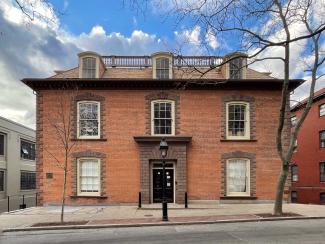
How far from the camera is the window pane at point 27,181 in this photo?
4300 cm

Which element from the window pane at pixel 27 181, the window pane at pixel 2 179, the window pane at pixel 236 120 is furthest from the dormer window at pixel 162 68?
the window pane at pixel 27 181

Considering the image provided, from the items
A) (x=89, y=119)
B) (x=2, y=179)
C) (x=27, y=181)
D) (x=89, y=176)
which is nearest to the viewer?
(x=89, y=176)

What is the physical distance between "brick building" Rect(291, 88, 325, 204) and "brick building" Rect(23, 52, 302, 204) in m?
15.4

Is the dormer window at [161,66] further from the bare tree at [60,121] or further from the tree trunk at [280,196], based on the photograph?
the tree trunk at [280,196]

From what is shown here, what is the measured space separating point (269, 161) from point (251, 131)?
2021 millimetres

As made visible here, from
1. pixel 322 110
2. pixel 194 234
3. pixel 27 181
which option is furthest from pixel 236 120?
pixel 27 181

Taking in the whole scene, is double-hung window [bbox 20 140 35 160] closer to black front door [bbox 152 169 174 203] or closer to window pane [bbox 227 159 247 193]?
black front door [bbox 152 169 174 203]

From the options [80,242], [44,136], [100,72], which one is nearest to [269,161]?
[100,72]

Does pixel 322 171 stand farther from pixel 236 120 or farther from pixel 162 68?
pixel 162 68

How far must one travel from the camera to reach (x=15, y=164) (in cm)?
4075

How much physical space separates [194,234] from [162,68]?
13791 mm

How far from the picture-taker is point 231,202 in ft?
81.8

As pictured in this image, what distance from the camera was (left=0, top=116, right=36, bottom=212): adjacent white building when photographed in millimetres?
37750

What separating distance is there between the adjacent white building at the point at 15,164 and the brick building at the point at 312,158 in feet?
83.6
